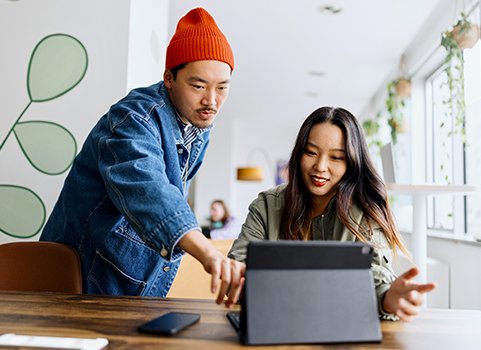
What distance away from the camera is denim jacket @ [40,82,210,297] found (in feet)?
3.36

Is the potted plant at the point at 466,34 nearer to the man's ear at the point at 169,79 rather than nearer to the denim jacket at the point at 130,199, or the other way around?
the denim jacket at the point at 130,199

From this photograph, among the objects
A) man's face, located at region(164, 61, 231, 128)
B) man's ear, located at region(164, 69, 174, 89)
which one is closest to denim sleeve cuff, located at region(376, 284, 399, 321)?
man's face, located at region(164, 61, 231, 128)

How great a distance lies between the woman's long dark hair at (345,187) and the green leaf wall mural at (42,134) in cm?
138

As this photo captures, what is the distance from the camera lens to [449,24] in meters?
4.26

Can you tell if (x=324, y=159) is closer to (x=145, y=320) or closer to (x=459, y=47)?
(x=145, y=320)

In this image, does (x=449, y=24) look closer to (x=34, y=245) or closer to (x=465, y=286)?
(x=465, y=286)

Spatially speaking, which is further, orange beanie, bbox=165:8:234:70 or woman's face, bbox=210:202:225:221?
woman's face, bbox=210:202:225:221

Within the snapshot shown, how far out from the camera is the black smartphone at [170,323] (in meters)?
0.83

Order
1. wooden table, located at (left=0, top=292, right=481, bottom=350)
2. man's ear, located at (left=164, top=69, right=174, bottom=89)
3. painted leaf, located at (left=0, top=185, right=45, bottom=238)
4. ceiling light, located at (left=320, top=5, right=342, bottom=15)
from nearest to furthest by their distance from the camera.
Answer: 1. wooden table, located at (left=0, top=292, right=481, bottom=350)
2. man's ear, located at (left=164, top=69, right=174, bottom=89)
3. painted leaf, located at (left=0, top=185, right=45, bottom=238)
4. ceiling light, located at (left=320, top=5, right=342, bottom=15)

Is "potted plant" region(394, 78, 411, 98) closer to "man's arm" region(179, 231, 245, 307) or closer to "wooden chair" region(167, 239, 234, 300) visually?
"wooden chair" region(167, 239, 234, 300)

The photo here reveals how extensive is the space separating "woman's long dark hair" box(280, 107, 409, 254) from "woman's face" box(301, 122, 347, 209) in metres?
0.02

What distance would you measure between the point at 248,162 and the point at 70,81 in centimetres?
822

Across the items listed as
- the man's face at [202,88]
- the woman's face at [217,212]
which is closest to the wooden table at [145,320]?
the man's face at [202,88]

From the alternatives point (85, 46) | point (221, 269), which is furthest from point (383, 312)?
point (85, 46)
